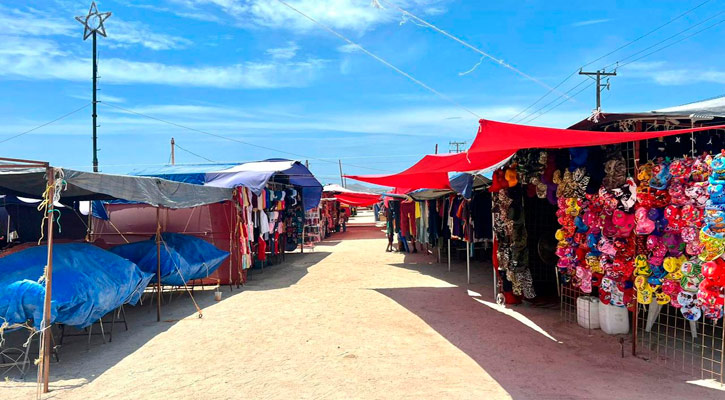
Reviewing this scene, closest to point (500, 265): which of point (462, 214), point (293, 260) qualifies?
point (462, 214)

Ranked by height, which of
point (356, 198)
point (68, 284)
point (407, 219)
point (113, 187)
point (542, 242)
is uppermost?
point (356, 198)

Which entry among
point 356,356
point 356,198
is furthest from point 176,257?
point 356,198

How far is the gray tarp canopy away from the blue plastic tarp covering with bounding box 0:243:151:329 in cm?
78

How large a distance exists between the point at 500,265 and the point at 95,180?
5.78 metres

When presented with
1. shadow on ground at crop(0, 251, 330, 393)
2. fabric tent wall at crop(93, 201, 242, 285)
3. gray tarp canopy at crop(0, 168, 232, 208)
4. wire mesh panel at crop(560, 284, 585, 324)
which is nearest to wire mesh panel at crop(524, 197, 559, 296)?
wire mesh panel at crop(560, 284, 585, 324)

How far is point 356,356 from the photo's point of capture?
4.97 m

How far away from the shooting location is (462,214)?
9750mm

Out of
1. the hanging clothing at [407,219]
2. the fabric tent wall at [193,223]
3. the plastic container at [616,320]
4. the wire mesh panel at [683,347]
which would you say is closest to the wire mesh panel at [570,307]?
the plastic container at [616,320]

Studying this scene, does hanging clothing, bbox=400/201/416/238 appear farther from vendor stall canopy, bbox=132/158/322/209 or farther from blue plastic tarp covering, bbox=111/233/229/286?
blue plastic tarp covering, bbox=111/233/229/286

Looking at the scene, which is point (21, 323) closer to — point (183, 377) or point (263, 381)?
point (183, 377)

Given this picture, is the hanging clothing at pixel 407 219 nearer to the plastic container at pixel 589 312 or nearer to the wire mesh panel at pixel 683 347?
the plastic container at pixel 589 312

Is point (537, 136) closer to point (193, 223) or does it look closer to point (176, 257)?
point (176, 257)

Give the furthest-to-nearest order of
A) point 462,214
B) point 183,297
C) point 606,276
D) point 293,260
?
point 293,260 → point 462,214 → point 183,297 → point 606,276

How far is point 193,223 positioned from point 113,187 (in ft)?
15.9
